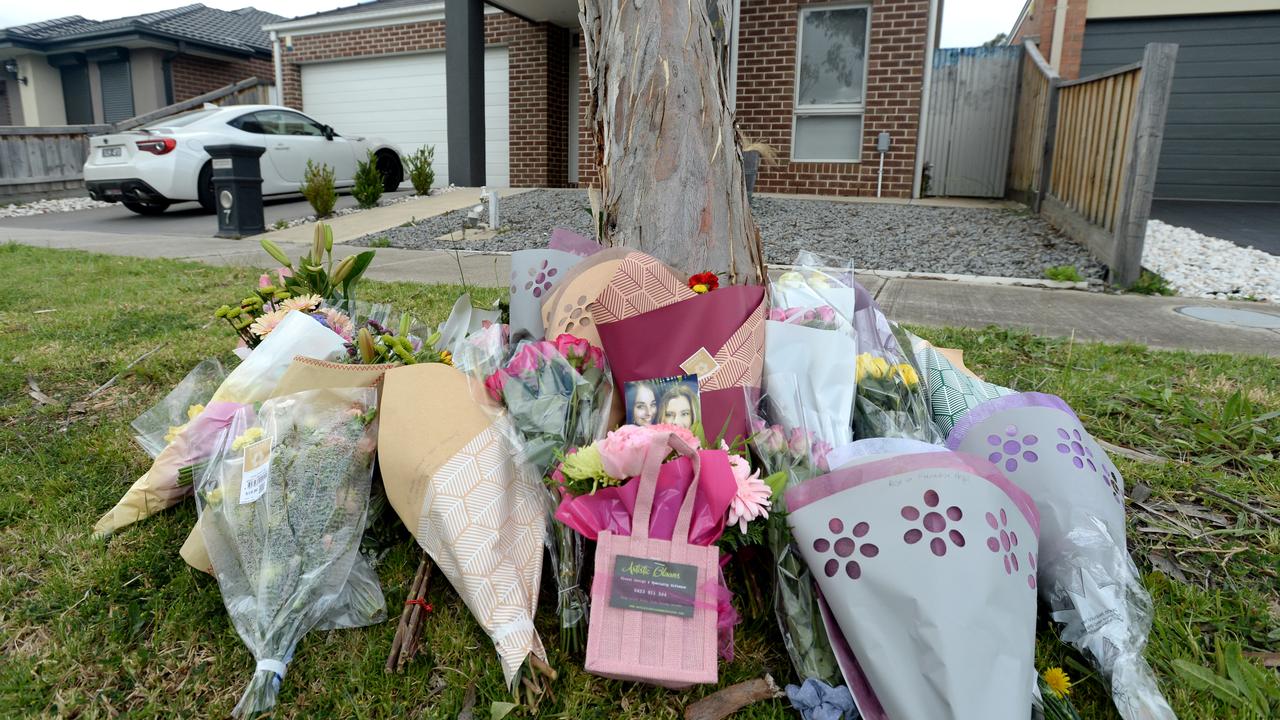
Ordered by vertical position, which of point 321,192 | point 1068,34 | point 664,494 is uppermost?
point 1068,34

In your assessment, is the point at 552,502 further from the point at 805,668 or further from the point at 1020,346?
the point at 1020,346

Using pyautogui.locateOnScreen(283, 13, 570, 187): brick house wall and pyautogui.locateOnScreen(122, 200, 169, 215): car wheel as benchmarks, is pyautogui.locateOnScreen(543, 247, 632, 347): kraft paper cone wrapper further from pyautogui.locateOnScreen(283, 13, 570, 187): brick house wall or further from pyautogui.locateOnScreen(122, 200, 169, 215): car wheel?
pyautogui.locateOnScreen(122, 200, 169, 215): car wheel

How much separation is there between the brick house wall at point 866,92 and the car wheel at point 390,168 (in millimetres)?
4194

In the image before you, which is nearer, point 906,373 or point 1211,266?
point 906,373

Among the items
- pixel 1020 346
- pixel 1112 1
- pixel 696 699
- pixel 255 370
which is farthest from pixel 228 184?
pixel 1112 1

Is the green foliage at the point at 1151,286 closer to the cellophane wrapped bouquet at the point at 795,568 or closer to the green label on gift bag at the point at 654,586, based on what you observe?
the cellophane wrapped bouquet at the point at 795,568

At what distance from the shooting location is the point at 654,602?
1470 mm

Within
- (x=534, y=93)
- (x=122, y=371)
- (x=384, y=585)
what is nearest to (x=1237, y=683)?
(x=384, y=585)

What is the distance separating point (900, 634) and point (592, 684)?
A: 62 cm

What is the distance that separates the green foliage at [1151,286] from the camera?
533cm

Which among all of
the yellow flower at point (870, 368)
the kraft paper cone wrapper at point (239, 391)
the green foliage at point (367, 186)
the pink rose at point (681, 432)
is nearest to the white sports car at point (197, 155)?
the green foliage at point (367, 186)

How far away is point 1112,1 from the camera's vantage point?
12328 millimetres

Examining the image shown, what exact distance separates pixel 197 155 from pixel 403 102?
13.9 ft

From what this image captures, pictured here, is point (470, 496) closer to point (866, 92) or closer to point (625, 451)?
point (625, 451)
